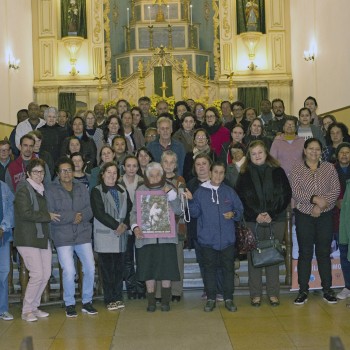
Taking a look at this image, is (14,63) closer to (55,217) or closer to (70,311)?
(55,217)

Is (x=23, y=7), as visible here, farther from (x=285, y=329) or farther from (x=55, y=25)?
(x=285, y=329)

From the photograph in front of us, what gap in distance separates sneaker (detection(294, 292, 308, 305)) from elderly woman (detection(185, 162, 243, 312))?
0.75m

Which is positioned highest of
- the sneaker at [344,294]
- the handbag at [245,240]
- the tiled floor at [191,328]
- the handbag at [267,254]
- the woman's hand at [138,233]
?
the woman's hand at [138,233]

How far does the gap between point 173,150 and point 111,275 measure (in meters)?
1.99

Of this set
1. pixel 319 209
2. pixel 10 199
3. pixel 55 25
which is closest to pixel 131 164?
pixel 10 199

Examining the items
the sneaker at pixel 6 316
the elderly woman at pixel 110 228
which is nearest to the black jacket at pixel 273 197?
the elderly woman at pixel 110 228

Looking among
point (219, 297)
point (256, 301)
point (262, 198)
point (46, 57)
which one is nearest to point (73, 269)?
point (219, 297)

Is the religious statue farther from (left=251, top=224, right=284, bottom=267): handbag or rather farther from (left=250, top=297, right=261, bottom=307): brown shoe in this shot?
(left=250, top=297, right=261, bottom=307): brown shoe

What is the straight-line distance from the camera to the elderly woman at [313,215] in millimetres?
7215

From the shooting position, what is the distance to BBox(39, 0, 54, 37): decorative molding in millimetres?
20672

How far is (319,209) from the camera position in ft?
23.3

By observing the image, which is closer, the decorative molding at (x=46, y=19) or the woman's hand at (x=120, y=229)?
the woman's hand at (x=120, y=229)

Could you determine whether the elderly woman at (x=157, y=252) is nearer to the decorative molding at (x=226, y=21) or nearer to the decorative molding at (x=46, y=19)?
the decorative molding at (x=226, y=21)

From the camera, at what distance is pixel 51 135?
30.9 feet
